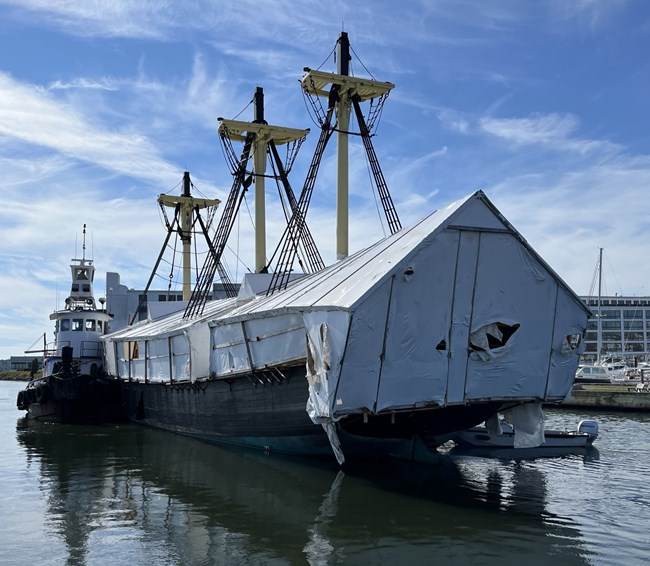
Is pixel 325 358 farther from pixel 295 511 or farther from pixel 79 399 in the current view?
pixel 79 399

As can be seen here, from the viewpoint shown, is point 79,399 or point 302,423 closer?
point 302,423

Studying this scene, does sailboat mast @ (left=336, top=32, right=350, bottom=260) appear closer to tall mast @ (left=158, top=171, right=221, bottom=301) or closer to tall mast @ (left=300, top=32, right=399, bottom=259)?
tall mast @ (left=300, top=32, right=399, bottom=259)

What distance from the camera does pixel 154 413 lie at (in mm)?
31766

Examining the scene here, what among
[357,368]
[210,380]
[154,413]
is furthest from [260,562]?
[154,413]

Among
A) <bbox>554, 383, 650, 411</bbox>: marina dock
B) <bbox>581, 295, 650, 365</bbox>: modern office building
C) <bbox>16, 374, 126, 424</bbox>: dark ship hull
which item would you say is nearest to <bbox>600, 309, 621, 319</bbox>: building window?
<bbox>581, 295, 650, 365</bbox>: modern office building

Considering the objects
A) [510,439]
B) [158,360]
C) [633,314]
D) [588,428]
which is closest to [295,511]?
[510,439]

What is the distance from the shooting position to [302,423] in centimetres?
1953

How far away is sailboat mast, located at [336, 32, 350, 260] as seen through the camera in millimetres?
32219

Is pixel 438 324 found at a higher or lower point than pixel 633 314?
lower

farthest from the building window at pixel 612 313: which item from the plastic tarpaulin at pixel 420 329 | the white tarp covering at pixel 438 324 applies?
the plastic tarpaulin at pixel 420 329

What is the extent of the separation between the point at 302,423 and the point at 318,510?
498 centimetres

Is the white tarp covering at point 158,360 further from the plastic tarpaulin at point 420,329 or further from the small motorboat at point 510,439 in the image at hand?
the plastic tarpaulin at point 420,329

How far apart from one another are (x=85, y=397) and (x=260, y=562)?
27432 mm

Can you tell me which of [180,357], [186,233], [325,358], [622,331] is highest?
[186,233]
